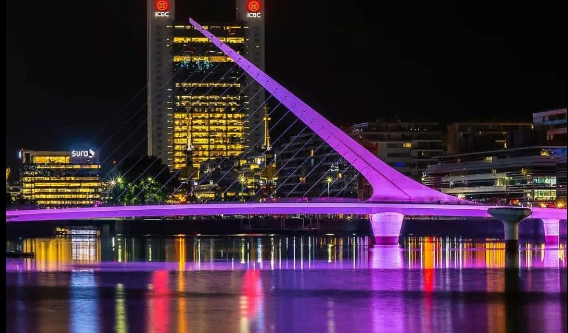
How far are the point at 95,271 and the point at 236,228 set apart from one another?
69.8 m

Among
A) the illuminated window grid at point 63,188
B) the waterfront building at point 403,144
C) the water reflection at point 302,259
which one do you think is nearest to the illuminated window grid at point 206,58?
the illuminated window grid at point 63,188

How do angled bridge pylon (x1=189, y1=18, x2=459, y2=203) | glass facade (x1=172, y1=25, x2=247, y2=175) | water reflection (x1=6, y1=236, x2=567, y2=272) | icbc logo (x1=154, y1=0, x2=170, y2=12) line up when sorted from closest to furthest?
water reflection (x1=6, y1=236, x2=567, y2=272)
angled bridge pylon (x1=189, y1=18, x2=459, y2=203)
glass facade (x1=172, y1=25, x2=247, y2=175)
icbc logo (x1=154, y1=0, x2=170, y2=12)

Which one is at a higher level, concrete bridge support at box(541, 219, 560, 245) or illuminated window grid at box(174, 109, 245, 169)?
illuminated window grid at box(174, 109, 245, 169)

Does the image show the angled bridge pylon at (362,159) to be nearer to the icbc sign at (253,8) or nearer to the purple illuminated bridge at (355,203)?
the purple illuminated bridge at (355,203)

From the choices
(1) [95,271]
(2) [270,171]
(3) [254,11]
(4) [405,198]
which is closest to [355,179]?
(2) [270,171]

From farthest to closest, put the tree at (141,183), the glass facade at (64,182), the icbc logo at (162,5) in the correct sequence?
the icbc logo at (162,5) < the glass facade at (64,182) < the tree at (141,183)

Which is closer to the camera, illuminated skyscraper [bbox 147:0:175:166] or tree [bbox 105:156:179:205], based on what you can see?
tree [bbox 105:156:179:205]

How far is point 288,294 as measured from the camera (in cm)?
3272

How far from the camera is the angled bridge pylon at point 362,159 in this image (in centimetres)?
6594

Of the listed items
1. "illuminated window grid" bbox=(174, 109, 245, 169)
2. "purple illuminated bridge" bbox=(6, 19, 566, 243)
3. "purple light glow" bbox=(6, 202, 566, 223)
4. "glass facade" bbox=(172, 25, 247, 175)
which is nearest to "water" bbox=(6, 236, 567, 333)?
"purple light glow" bbox=(6, 202, 566, 223)

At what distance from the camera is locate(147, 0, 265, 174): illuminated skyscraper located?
166500 mm

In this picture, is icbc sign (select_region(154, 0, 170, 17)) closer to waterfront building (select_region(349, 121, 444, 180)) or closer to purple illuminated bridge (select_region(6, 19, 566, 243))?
waterfront building (select_region(349, 121, 444, 180))

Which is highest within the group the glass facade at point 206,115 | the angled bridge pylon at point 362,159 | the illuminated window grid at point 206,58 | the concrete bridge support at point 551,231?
the illuminated window grid at point 206,58

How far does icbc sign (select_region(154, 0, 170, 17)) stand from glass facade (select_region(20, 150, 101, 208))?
71.8 feet
